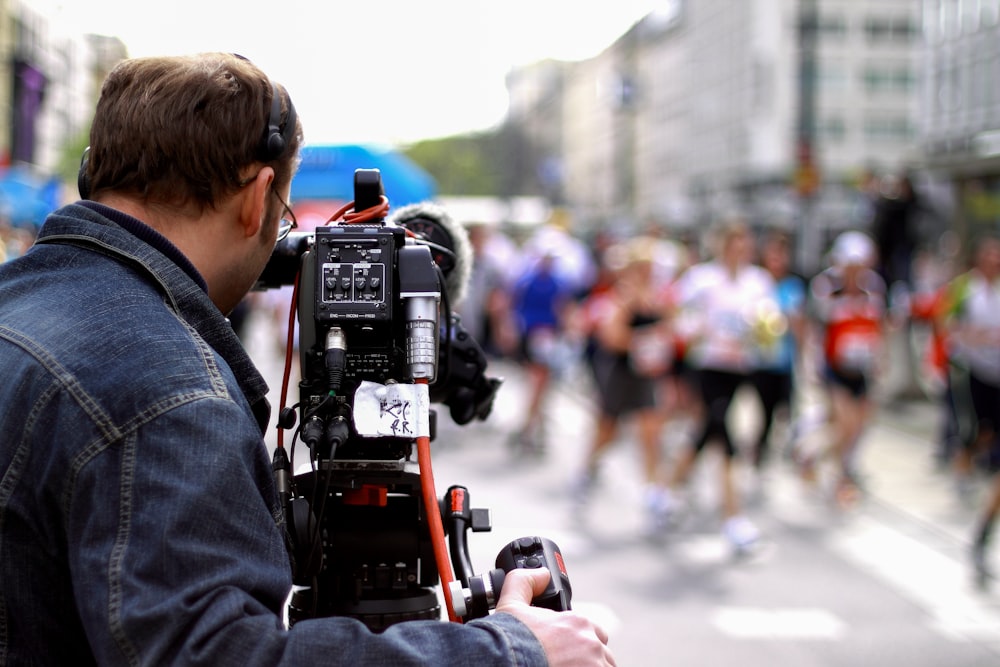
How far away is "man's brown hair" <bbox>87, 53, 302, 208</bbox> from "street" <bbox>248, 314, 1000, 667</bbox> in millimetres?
4272

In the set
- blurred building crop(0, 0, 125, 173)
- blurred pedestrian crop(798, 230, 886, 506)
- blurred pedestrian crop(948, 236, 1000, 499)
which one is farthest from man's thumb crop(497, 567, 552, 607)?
blurred pedestrian crop(948, 236, 1000, 499)

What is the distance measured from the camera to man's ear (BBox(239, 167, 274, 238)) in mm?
1716

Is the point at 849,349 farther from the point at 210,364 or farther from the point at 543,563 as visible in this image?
the point at 210,364

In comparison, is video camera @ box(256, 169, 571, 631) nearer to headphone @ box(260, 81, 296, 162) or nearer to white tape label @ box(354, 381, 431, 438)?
white tape label @ box(354, 381, 431, 438)

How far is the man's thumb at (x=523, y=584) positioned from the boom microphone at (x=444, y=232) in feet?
2.40

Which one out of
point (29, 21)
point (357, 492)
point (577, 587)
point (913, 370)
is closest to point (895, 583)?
point (577, 587)

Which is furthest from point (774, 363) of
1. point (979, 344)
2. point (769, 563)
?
point (769, 563)

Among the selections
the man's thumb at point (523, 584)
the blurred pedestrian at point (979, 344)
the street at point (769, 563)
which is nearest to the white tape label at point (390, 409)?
the man's thumb at point (523, 584)

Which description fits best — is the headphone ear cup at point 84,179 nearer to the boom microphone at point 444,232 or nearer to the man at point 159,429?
the man at point 159,429

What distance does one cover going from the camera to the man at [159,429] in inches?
56.5

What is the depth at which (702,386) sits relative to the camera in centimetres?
831

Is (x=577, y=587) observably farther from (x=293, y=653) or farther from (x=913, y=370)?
(x=913, y=370)

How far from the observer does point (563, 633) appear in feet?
5.37

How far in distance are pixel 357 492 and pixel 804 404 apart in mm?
13292
